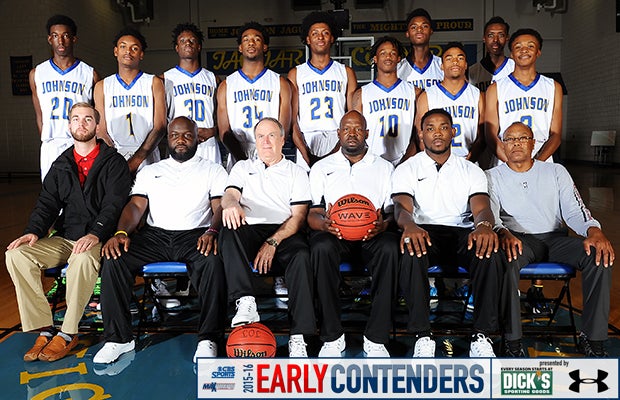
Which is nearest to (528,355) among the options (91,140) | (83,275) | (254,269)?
(254,269)

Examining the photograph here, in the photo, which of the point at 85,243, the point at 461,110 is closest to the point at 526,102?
the point at 461,110

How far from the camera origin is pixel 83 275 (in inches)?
107

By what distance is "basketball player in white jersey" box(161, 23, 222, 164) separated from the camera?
13.1ft

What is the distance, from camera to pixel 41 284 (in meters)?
2.73

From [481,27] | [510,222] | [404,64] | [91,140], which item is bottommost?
[510,222]

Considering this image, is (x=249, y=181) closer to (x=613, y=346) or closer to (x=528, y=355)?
(x=528, y=355)

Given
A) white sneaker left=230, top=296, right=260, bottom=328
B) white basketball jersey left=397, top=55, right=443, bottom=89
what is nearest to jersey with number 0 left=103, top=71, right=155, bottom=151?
white sneaker left=230, top=296, right=260, bottom=328

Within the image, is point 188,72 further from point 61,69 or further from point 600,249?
point 600,249

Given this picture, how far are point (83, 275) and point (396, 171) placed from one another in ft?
5.93

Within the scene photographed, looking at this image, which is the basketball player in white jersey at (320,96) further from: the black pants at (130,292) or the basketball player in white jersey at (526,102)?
the black pants at (130,292)

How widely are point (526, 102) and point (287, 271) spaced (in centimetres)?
217

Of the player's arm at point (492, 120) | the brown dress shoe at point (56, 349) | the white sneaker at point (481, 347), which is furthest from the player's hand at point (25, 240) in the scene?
the player's arm at point (492, 120)

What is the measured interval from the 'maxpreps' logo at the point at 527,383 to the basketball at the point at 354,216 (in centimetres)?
95

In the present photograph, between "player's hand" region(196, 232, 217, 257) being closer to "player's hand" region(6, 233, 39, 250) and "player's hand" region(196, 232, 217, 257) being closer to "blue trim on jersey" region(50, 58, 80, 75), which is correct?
"player's hand" region(6, 233, 39, 250)
